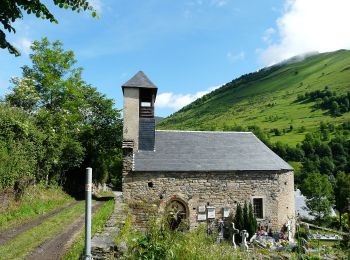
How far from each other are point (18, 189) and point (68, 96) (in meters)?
13.8

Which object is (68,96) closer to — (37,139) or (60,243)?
(37,139)

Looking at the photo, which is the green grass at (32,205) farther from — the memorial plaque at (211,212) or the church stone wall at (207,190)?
the memorial plaque at (211,212)

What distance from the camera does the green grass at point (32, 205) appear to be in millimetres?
12773

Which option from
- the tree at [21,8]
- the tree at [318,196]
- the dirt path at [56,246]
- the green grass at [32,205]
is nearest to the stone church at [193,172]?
the green grass at [32,205]

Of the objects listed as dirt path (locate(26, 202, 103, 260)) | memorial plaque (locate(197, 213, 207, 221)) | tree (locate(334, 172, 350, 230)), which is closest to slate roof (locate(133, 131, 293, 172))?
memorial plaque (locate(197, 213, 207, 221))

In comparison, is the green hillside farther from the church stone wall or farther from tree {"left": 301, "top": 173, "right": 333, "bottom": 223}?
the church stone wall

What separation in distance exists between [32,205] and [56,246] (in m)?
7.17

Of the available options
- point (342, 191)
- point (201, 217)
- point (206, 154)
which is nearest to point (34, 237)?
point (201, 217)

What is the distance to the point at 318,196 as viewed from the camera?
53375mm

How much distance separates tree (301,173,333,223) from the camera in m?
51.6

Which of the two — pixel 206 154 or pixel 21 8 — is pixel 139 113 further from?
pixel 21 8

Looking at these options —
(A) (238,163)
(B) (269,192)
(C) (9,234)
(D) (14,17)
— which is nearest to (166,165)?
(A) (238,163)

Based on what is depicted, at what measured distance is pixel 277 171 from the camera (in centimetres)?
2069

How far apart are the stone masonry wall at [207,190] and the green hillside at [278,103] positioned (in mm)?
77318
